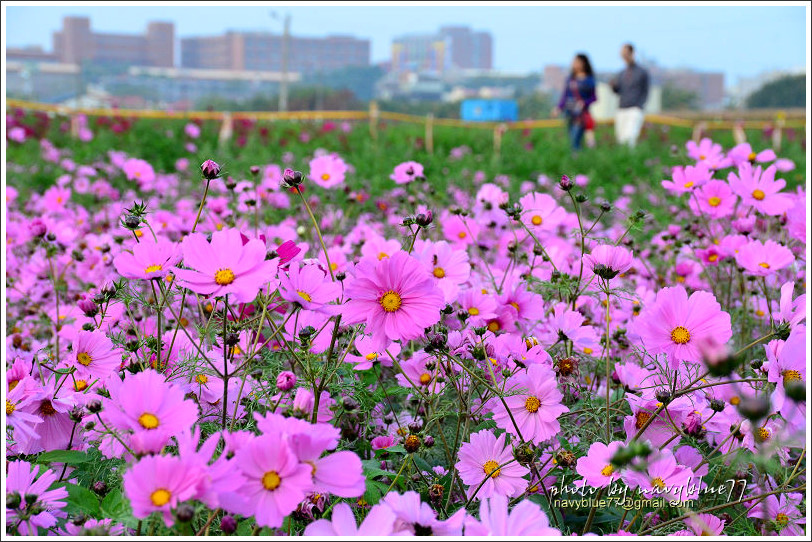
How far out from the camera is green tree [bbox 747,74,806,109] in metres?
41.6

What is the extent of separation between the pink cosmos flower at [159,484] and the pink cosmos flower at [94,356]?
45cm

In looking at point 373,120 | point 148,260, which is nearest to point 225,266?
point 148,260

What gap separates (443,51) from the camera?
288 feet

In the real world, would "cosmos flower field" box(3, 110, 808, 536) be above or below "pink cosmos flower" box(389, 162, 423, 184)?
below

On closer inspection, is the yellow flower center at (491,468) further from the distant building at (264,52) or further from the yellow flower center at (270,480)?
the distant building at (264,52)

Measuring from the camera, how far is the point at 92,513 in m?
0.96

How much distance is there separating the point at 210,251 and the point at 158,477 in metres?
0.32

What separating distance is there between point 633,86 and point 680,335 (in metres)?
7.30

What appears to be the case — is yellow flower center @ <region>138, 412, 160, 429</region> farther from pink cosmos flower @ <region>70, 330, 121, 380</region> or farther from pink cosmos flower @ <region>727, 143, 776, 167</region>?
pink cosmos flower @ <region>727, 143, 776, 167</region>

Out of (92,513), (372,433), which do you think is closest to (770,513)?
(372,433)

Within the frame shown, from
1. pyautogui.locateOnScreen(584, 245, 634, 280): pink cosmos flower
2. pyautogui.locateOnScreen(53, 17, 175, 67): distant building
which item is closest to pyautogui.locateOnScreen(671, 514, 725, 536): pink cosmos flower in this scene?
pyautogui.locateOnScreen(584, 245, 634, 280): pink cosmos flower

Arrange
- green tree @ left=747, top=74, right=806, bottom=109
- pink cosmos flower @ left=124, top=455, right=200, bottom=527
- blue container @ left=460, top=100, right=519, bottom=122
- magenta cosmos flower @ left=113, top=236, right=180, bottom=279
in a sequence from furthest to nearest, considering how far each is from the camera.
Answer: green tree @ left=747, top=74, right=806, bottom=109 → blue container @ left=460, top=100, right=519, bottom=122 → magenta cosmos flower @ left=113, top=236, right=180, bottom=279 → pink cosmos flower @ left=124, top=455, right=200, bottom=527

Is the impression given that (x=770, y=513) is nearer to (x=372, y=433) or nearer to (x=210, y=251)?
(x=372, y=433)

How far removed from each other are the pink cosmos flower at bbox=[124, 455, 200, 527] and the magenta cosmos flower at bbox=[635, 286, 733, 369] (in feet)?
2.00
